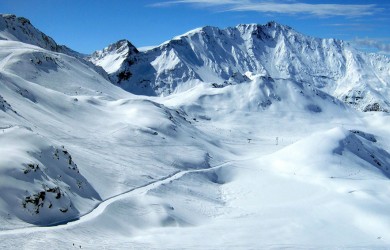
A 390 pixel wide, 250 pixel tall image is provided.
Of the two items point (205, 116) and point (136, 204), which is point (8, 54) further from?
point (136, 204)

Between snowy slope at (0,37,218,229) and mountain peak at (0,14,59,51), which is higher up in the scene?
mountain peak at (0,14,59,51)

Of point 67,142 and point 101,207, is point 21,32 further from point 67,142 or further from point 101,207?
point 101,207

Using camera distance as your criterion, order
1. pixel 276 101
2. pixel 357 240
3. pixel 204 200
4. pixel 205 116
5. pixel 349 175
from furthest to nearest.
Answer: pixel 276 101 → pixel 205 116 → pixel 349 175 → pixel 204 200 → pixel 357 240

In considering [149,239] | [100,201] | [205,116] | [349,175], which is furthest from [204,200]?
[205,116]

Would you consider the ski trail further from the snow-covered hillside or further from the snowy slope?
the snowy slope

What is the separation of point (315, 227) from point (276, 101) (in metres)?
107

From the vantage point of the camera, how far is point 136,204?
38.9 m

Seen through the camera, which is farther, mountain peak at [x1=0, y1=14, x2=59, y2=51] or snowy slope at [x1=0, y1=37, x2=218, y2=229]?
mountain peak at [x1=0, y1=14, x2=59, y2=51]

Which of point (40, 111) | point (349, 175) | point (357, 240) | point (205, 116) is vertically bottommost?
point (357, 240)

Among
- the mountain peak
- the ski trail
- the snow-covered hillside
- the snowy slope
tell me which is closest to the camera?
the ski trail

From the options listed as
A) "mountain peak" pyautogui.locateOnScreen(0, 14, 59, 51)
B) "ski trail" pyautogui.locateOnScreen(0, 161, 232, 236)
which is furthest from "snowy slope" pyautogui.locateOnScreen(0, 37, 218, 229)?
"mountain peak" pyautogui.locateOnScreen(0, 14, 59, 51)

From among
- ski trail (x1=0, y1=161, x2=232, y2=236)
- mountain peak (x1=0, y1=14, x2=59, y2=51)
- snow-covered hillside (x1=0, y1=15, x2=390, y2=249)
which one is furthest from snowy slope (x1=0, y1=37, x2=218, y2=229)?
mountain peak (x1=0, y1=14, x2=59, y2=51)

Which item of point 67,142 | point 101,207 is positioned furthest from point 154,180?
point 101,207

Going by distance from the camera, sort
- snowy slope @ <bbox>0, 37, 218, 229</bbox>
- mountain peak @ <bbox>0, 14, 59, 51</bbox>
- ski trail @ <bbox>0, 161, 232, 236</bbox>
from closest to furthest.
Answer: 1. ski trail @ <bbox>0, 161, 232, 236</bbox>
2. snowy slope @ <bbox>0, 37, 218, 229</bbox>
3. mountain peak @ <bbox>0, 14, 59, 51</bbox>
